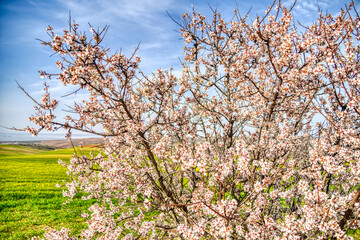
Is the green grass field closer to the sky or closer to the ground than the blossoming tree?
closer to the ground

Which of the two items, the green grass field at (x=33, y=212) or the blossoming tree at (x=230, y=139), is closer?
the blossoming tree at (x=230, y=139)

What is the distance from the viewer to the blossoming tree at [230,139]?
3.53 metres

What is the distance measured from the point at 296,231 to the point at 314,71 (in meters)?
3.08

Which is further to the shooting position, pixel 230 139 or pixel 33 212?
pixel 33 212

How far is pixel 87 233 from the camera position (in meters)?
4.34

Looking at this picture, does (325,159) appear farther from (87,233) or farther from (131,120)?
(87,233)

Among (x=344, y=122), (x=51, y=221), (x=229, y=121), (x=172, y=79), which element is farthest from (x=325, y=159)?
(x=51, y=221)

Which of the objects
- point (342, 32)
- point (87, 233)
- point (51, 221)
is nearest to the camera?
point (87, 233)

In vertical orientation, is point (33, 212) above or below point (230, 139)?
below

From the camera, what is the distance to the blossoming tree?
3.53m

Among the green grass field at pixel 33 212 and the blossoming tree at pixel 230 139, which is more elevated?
the blossoming tree at pixel 230 139

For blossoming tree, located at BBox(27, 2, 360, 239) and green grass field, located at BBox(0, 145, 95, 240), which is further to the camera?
green grass field, located at BBox(0, 145, 95, 240)

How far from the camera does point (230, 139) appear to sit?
5648 millimetres

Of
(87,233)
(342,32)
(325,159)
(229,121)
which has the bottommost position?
(87,233)
